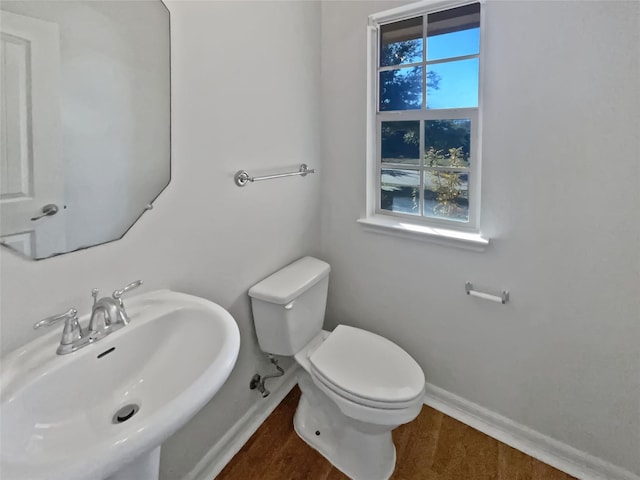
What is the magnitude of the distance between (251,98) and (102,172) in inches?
27.2

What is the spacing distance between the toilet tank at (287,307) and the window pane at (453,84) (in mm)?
1003

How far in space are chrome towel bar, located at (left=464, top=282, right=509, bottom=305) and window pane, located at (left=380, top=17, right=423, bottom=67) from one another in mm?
1120

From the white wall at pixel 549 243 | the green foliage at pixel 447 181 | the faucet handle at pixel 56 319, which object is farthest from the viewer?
the green foliage at pixel 447 181

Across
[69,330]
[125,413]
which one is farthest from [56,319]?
[125,413]

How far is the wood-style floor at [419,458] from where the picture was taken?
4.74 feet

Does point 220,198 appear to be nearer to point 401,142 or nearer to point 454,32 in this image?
point 401,142

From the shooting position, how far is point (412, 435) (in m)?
1.64

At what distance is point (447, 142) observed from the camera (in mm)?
1641

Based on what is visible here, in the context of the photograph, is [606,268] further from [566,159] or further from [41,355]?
[41,355]

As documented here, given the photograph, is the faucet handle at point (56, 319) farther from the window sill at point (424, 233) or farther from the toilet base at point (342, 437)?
the window sill at point (424, 233)

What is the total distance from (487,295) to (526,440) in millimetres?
691

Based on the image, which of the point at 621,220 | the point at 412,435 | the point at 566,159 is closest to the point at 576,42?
the point at 566,159

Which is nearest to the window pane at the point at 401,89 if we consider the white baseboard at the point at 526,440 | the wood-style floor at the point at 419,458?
the white baseboard at the point at 526,440

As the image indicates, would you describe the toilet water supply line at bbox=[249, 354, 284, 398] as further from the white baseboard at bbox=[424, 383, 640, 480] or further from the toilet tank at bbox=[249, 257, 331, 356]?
the white baseboard at bbox=[424, 383, 640, 480]
